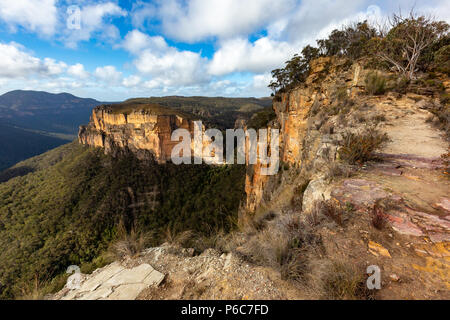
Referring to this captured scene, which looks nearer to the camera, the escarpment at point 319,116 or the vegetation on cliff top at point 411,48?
the escarpment at point 319,116

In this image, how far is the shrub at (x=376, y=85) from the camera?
25.2 feet

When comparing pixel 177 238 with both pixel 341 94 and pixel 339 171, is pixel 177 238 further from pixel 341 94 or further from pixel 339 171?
pixel 341 94

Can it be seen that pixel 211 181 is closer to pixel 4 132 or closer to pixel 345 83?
pixel 345 83

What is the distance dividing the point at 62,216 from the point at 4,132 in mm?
147555

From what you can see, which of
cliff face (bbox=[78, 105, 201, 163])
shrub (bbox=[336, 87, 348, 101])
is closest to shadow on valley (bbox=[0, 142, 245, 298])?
cliff face (bbox=[78, 105, 201, 163])

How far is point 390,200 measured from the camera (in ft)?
8.82

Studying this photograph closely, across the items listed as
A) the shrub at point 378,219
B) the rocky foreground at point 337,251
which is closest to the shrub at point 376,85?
the rocky foreground at point 337,251

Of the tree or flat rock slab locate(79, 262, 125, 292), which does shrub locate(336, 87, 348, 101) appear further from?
flat rock slab locate(79, 262, 125, 292)

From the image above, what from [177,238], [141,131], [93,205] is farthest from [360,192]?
[141,131]

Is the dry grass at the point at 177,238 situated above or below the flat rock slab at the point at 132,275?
below

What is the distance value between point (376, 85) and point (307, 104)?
4351mm

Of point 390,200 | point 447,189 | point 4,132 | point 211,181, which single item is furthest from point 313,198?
point 4,132

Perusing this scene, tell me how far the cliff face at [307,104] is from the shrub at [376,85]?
42cm

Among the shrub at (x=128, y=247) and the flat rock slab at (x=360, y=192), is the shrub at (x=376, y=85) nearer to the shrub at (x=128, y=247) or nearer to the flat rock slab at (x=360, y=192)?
the flat rock slab at (x=360, y=192)
